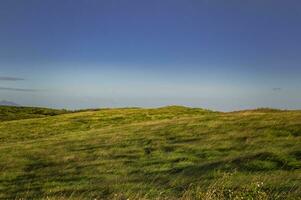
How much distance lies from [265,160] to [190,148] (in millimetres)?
8271

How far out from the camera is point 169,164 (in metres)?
25.7

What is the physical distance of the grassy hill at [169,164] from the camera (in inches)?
647

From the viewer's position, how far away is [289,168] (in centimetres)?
2164

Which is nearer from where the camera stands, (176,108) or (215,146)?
(215,146)

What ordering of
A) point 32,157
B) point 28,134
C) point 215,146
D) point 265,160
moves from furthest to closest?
point 28,134, point 32,157, point 215,146, point 265,160

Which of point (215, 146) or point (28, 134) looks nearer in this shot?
point (215, 146)

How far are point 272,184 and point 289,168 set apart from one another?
6.07 metres

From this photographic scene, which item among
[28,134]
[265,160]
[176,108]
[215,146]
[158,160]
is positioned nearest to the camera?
[265,160]

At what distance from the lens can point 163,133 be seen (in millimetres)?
40625

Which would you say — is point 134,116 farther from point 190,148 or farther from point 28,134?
point 190,148

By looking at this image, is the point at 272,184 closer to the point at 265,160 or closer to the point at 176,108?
the point at 265,160

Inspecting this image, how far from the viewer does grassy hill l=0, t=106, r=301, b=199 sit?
647 inches

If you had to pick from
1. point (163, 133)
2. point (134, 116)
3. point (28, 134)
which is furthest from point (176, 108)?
point (163, 133)

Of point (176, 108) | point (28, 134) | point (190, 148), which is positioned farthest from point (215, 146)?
point (176, 108)
